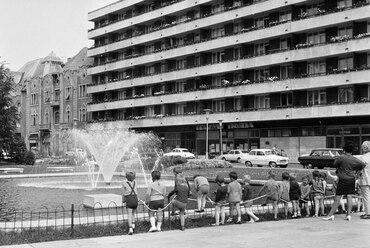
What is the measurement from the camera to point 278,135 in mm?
55375

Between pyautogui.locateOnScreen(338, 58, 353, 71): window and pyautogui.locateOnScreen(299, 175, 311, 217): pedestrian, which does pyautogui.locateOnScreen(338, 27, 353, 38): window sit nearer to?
pyautogui.locateOnScreen(338, 58, 353, 71): window

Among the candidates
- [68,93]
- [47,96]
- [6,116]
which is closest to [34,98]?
[47,96]

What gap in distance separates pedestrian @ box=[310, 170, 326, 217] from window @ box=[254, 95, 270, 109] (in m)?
41.9

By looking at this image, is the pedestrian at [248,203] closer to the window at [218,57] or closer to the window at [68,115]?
the window at [218,57]

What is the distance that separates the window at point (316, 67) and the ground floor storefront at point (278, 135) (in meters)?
4.89

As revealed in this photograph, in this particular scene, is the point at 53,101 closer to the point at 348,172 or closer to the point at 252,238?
the point at 348,172

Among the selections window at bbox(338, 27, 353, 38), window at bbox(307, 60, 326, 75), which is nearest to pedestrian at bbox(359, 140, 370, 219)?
window at bbox(338, 27, 353, 38)

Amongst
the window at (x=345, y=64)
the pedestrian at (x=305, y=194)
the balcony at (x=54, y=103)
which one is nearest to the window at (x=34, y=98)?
the balcony at (x=54, y=103)

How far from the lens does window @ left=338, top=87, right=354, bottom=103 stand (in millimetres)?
48188

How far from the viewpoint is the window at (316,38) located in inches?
2013

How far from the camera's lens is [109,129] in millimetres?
76875

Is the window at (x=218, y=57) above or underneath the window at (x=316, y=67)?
above

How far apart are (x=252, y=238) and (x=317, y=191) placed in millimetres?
4139

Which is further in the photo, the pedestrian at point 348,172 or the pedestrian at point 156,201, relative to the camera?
the pedestrian at point 348,172
